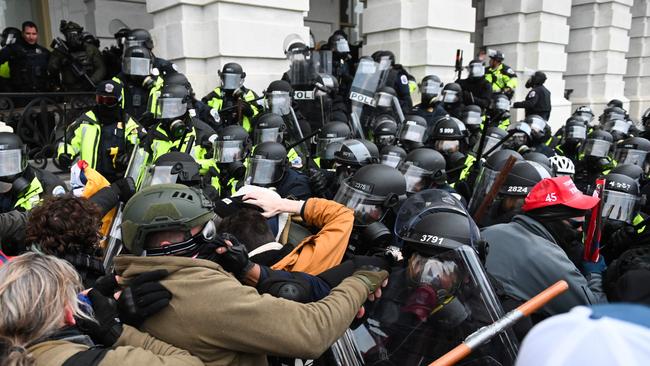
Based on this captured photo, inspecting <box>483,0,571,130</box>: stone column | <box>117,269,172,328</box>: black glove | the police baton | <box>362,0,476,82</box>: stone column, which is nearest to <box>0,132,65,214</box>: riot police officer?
<box>117,269,172,328</box>: black glove

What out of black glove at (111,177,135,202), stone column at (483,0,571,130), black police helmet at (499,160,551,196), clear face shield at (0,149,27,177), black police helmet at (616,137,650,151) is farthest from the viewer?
stone column at (483,0,571,130)

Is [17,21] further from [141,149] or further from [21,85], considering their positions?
[141,149]

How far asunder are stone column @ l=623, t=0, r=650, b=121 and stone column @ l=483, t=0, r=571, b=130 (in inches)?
276

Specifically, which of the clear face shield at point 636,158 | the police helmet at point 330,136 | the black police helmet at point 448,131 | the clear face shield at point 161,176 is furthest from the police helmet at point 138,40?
the clear face shield at point 636,158

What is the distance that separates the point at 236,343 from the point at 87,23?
32.1ft

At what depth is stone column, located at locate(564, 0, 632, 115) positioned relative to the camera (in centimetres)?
1527

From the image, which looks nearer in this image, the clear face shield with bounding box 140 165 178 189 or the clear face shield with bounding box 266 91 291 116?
the clear face shield with bounding box 140 165 178 189

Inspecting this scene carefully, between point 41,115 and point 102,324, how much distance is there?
5972 mm

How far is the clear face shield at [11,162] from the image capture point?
3311 millimetres

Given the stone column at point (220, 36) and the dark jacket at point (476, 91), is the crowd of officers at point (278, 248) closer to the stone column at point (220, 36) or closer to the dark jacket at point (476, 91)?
the stone column at point (220, 36)

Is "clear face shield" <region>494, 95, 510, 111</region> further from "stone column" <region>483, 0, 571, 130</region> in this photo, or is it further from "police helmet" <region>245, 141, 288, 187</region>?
"stone column" <region>483, 0, 571, 130</region>

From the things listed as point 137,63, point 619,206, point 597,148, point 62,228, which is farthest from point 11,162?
point 597,148

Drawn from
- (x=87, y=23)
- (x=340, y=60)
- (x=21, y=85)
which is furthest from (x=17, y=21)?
(x=340, y=60)

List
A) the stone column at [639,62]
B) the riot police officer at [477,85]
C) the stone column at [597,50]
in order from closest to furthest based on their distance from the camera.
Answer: the riot police officer at [477,85]
the stone column at [597,50]
the stone column at [639,62]
